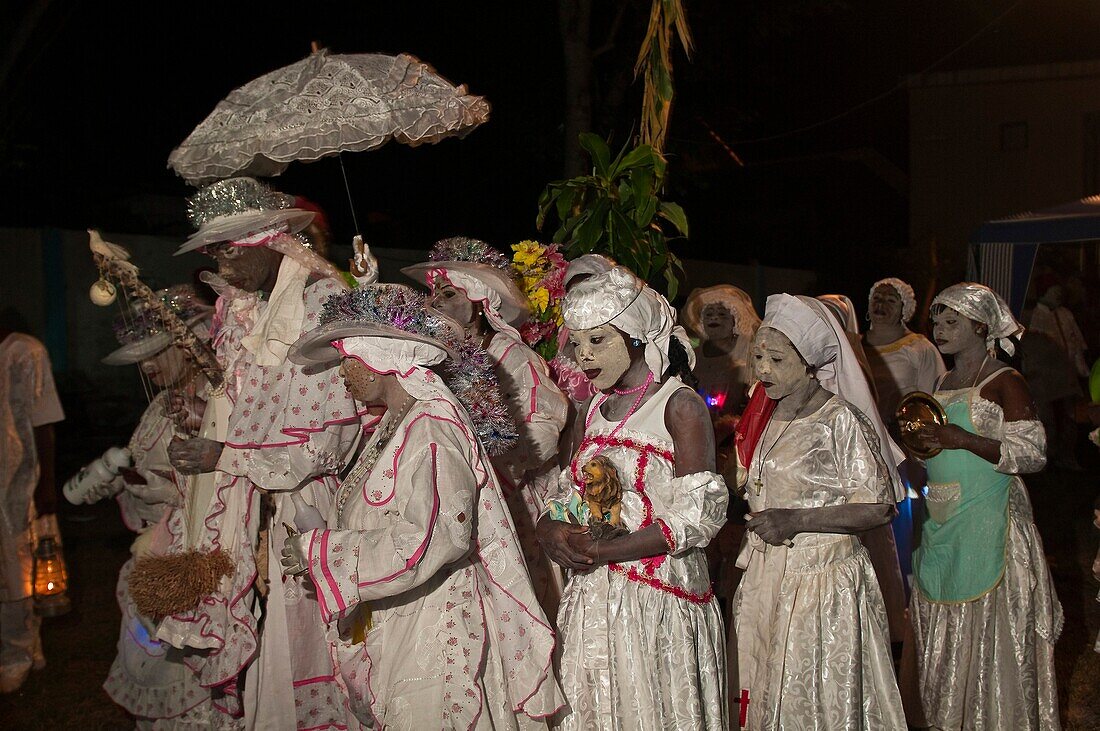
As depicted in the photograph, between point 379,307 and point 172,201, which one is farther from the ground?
point 172,201

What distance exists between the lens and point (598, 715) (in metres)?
3.99

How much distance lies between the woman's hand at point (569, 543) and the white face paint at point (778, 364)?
1.06 metres

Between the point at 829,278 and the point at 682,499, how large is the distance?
23477 millimetres

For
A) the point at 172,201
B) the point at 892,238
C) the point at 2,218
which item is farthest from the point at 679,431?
the point at 892,238

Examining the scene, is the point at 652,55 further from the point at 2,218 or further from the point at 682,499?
the point at 2,218

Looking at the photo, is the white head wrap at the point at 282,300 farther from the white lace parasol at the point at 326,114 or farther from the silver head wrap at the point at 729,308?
the silver head wrap at the point at 729,308

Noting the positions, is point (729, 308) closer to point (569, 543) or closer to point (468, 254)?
point (468, 254)

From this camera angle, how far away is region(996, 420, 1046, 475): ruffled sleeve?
523 centimetres

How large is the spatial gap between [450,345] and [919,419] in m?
2.74

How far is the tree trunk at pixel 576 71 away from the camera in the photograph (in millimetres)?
12281

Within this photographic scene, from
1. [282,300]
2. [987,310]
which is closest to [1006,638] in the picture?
[987,310]

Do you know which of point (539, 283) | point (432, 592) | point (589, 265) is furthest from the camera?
point (539, 283)

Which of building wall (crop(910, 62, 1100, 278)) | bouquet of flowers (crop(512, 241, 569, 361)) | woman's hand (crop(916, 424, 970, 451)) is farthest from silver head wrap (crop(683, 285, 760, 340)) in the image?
building wall (crop(910, 62, 1100, 278))

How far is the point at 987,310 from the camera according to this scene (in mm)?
5625
